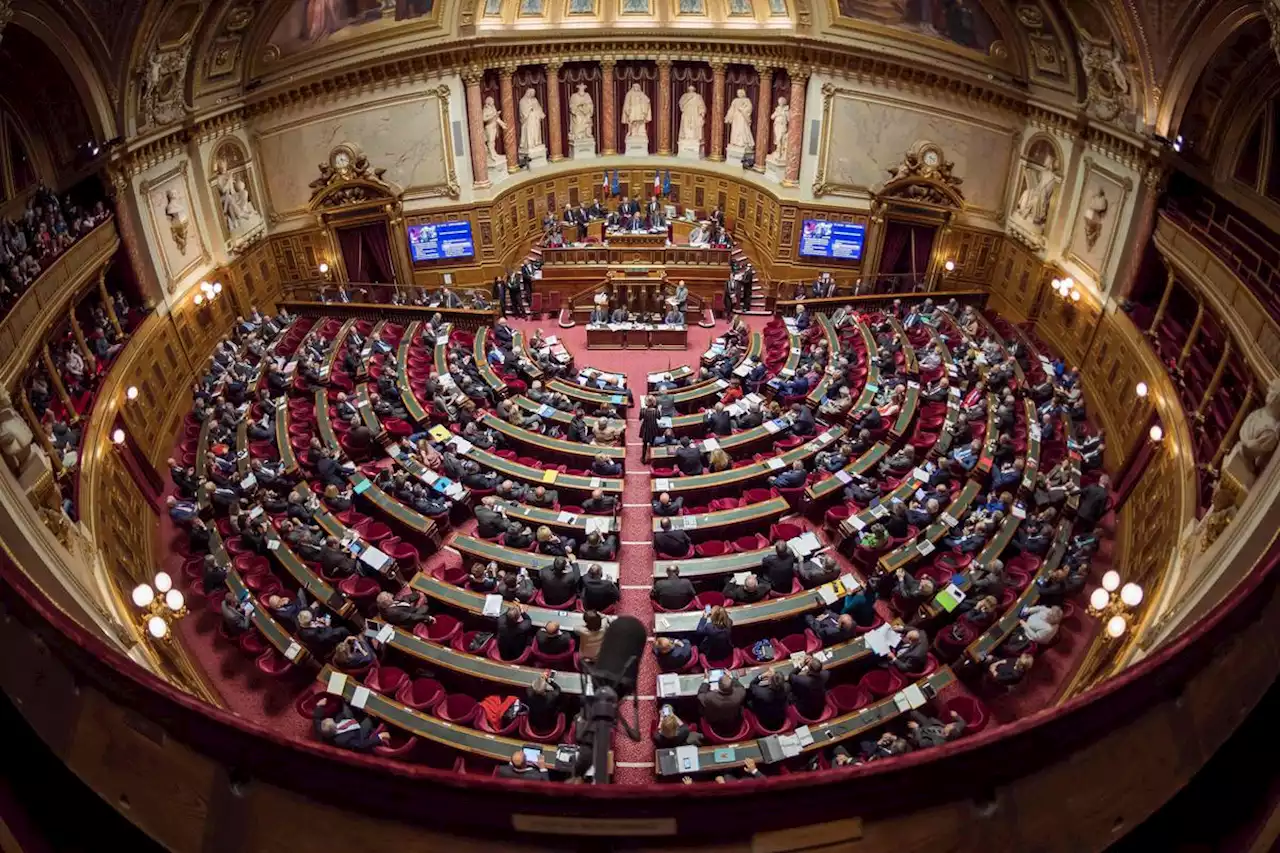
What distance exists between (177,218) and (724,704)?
17.8 m

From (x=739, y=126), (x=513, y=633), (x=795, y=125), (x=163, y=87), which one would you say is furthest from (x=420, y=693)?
(x=739, y=126)

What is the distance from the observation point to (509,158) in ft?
90.8

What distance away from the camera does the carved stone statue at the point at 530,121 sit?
27625 millimetres

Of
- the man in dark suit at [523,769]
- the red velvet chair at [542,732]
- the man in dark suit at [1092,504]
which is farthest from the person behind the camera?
the man in dark suit at [1092,504]

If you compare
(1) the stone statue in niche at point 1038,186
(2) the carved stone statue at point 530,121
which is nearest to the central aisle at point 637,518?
(2) the carved stone statue at point 530,121

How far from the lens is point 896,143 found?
80.1 ft

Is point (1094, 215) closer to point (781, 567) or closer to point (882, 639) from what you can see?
point (781, 567)

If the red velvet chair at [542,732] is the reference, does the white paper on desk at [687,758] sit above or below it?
below

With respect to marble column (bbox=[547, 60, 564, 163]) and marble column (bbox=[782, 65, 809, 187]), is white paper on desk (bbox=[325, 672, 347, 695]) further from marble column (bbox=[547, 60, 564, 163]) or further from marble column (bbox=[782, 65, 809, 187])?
marble column (bbox=[547, 60, 564, 163])

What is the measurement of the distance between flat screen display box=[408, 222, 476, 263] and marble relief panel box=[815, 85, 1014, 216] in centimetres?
1128

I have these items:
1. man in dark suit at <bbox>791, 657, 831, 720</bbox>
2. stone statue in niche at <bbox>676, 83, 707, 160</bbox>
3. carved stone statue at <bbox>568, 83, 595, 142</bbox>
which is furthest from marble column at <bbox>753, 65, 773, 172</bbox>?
man in dark suit at <bbox>791, 657, 831, 720</bbox>

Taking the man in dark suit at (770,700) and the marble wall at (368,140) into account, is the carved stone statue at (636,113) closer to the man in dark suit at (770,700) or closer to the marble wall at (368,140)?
the marble wall at (368,140)

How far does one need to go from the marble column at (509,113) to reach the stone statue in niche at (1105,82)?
54.4ft

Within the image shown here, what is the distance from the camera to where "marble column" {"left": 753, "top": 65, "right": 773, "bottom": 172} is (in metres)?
26.4
